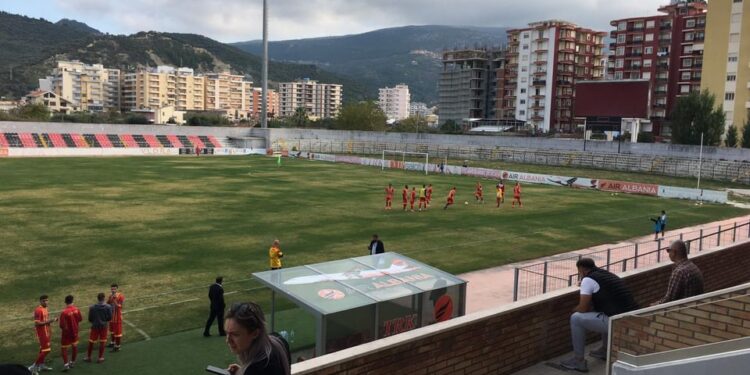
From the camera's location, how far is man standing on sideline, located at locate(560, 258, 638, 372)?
26.5 feet

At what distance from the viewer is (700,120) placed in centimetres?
6956

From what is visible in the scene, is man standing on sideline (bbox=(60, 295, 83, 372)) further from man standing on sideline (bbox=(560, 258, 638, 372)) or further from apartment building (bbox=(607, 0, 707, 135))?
apartment building (bbox=(607, 0, 707, 135))

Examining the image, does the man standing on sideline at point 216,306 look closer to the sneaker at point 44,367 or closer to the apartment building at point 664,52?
the sneaker at point 44,367

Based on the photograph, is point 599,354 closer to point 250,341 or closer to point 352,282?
point 352,282

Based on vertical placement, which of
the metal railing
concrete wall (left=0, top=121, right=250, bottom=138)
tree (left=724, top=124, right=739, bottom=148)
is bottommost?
the metal railing

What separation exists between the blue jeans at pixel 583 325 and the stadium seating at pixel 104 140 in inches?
2981

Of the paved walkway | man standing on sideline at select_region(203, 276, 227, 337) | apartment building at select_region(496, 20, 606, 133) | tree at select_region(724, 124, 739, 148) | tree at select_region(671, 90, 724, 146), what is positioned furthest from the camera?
apartment building at select_region(496, 20, 606, 133)

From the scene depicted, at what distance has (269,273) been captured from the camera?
10.3m

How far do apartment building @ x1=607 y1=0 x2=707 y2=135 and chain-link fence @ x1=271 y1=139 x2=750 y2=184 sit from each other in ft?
118

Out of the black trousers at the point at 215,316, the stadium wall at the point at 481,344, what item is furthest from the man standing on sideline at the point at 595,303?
the black trousers at the point at 215,316

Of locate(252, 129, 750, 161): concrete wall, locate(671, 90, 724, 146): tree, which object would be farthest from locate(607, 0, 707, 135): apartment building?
locate(252, 129, 750, 161): concrete wall

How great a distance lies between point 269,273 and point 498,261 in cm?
1162

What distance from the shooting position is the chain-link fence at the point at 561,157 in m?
58.3

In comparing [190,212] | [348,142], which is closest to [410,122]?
[348,142]
